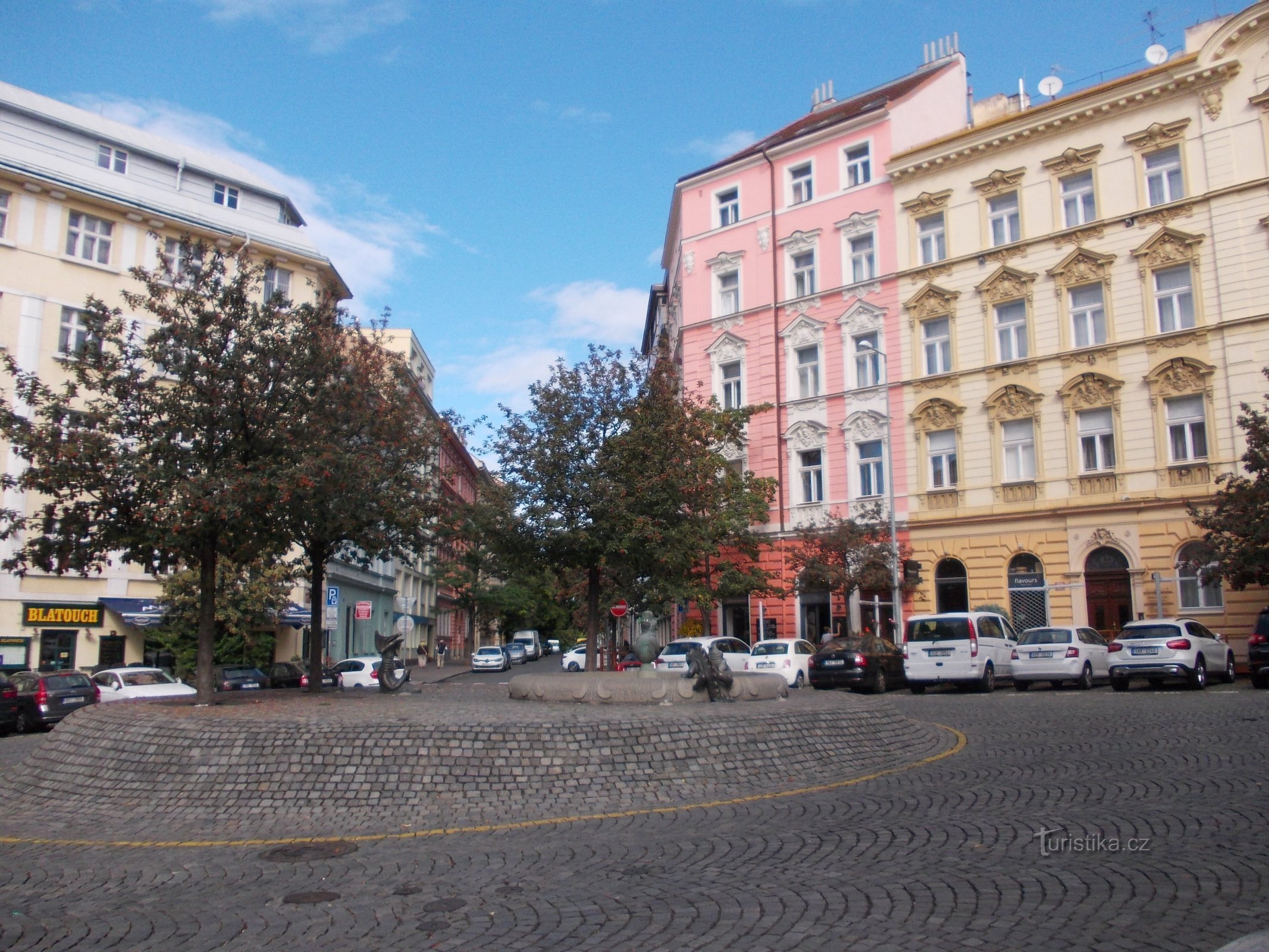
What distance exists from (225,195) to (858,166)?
92.3 feet

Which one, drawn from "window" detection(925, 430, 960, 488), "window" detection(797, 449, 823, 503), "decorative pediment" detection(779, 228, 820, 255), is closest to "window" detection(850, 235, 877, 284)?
"decorative pediment" detection(779, 228, 820, 255)

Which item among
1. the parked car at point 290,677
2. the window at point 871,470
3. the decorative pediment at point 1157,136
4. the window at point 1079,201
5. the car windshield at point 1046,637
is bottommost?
the parked car at point 290,677

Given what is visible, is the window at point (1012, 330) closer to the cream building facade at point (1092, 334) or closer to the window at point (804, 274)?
the cream building facade at point (1092, 334)

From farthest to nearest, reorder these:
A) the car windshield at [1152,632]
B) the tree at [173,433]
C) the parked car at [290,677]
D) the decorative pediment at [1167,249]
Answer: the parked car at [290,677] → the decorative pediment at [1167,249] → the car windshield at [1152,632] → the tree at [173,433]

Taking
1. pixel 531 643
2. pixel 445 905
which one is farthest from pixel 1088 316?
pixel 531 643

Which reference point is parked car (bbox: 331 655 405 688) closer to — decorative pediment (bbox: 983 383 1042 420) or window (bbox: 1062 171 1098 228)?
decorative pediment (bbox: 983 383 1042 420)

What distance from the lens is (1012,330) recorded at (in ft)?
112

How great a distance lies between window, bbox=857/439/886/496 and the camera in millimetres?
36500

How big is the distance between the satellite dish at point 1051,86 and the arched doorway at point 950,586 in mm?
16918

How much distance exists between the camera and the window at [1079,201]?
32625 millimetres

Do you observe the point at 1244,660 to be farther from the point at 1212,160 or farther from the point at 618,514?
the point at 618,514

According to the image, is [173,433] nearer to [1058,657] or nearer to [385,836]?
[385,836]

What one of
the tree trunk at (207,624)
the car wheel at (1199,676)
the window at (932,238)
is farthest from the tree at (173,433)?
the window at (932,238)

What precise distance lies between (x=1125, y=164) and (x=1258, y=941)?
33153 mm
